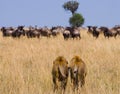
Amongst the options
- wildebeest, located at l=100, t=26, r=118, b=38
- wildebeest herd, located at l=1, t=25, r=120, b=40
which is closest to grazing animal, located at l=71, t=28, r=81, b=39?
wildebeest herd, located at l=1, t=25, r=120, b=40

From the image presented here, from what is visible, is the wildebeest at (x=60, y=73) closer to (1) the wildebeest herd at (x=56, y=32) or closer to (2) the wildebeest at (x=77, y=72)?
(2) the wildebeest at (x=77, y=72)

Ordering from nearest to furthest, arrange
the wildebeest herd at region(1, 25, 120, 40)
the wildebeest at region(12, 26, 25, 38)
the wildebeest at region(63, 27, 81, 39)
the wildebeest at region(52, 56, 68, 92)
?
the wildebeest at region(52, 56, 68, 92), the wildebeest at region(63, 27, 81, 39), the wildebeest herd at region(1, 25, 120, 40), the wildebeest at region(12, 26, 25, 38)

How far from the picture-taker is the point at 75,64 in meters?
9.09

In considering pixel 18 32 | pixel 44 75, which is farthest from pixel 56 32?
pixel 44 75

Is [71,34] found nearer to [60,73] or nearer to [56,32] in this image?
[56,32]

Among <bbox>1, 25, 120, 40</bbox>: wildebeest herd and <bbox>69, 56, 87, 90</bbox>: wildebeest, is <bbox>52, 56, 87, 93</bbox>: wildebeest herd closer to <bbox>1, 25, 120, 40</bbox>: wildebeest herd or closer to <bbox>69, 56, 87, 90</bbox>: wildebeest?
<bbox>69, 56, 87, 90</bbox>: wildebeest

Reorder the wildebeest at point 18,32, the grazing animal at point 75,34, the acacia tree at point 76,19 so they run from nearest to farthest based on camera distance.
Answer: the grazing animal at point 75,34 → the wildebeest at point 18,32 → the acacia tree at point 76,19

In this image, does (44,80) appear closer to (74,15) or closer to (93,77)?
(93,77)

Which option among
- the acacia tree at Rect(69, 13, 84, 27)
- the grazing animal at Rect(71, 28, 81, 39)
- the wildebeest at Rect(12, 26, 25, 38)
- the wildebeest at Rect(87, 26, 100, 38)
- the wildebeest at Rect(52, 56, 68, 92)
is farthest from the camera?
the acacia tree at Rect(69, 13, 84, 27)

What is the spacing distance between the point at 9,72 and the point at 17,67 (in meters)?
1.14

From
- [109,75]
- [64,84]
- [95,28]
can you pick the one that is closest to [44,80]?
[64,84]

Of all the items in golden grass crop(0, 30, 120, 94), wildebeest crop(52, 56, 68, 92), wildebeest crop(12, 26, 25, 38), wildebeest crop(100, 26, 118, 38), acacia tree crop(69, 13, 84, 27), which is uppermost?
wildebeest crop(52, 56, 68, 92)

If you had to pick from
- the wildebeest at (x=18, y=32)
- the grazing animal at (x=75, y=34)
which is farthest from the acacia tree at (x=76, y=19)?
the grazing animal at (x=75, y=34)

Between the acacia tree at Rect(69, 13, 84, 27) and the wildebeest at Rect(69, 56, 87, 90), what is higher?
the wildebeest at Rect(69, 56, 87, 90)
